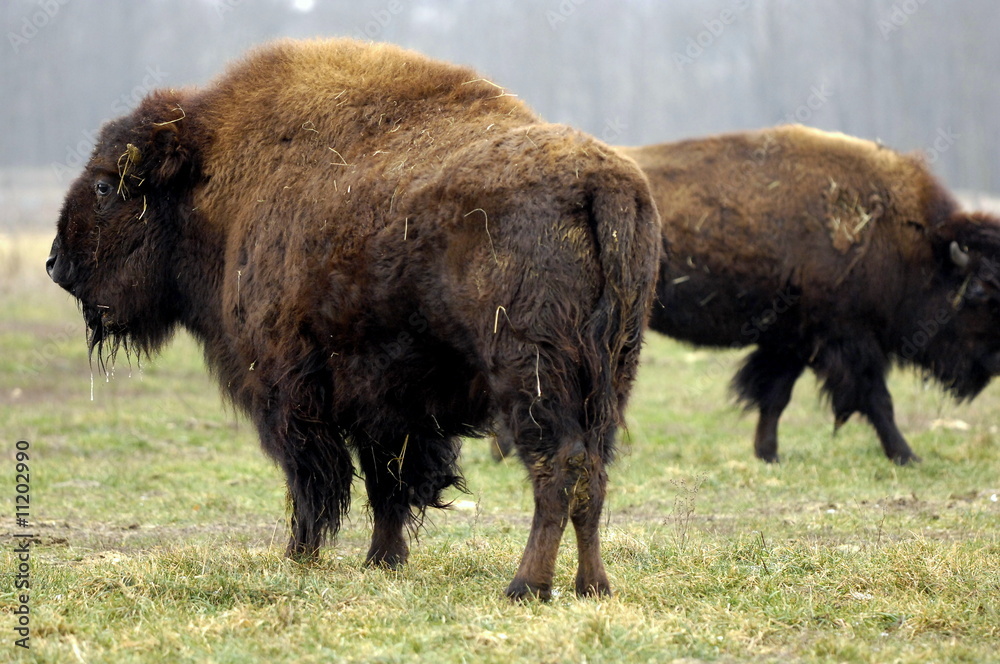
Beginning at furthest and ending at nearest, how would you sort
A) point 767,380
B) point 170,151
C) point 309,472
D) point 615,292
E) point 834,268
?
point 767,380
point 834,268
point 170,151
point 309,472
point 615,292

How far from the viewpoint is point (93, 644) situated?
356 cm

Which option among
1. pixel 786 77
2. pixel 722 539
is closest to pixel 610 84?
pixel 786 77

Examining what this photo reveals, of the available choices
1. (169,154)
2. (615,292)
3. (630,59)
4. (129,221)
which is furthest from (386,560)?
(630,59)

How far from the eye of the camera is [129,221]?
203 inches

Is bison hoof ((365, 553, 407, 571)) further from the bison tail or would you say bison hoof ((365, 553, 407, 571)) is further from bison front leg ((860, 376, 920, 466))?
bison front leg ((860, 376, 920, 466))

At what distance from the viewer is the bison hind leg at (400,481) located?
4.91m

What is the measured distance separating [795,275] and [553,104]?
3228 centimetres

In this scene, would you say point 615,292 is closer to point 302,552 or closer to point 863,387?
point 302,552

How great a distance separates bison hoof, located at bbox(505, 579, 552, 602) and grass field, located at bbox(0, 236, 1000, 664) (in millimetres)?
102

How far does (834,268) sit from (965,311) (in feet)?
4.01

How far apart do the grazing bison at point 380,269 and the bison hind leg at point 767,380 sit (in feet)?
14.5

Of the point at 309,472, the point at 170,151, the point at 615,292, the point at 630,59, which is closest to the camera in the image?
the point at 615,292

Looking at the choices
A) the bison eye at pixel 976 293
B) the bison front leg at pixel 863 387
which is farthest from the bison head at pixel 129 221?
the bison eye at pixel 976 293

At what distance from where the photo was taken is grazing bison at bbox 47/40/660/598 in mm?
3961
